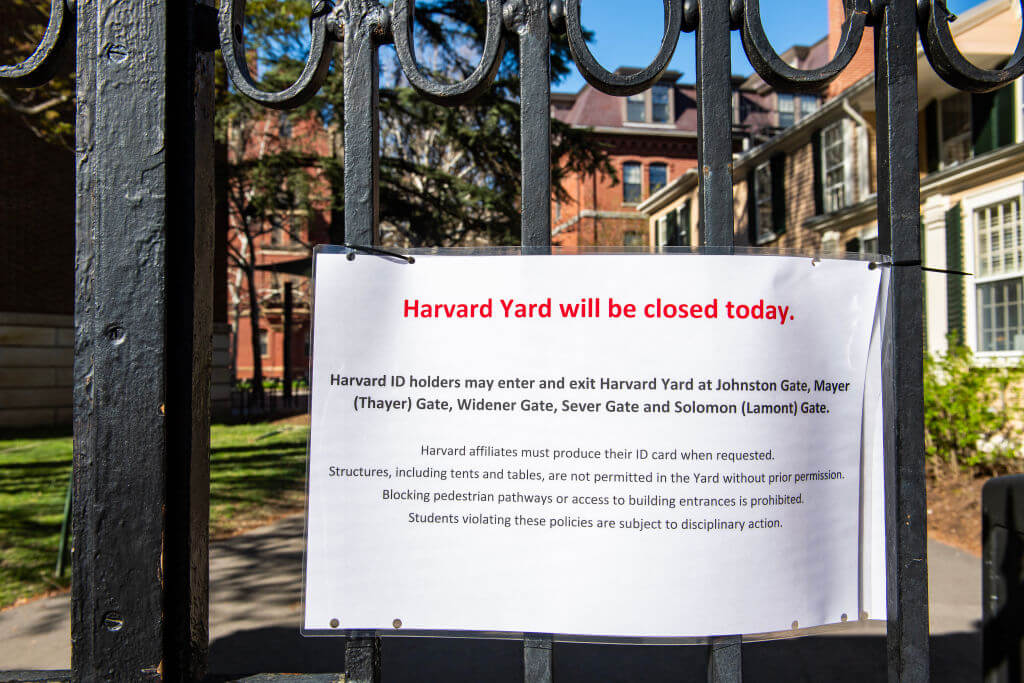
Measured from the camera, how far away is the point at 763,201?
21172mm

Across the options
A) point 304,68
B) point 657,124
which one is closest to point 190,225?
point 304,68

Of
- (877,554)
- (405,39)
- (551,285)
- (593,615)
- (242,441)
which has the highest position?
(405,39)

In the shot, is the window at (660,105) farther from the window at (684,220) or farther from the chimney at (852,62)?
the chimney at (852,62)

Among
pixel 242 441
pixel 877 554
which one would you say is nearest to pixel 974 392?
pixel 877 554

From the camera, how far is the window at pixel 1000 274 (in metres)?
10.7

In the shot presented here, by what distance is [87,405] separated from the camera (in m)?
1.42

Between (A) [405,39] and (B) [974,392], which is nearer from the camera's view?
(A) [405,39]

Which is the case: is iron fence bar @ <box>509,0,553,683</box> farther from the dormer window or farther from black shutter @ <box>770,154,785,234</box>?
the dormer window

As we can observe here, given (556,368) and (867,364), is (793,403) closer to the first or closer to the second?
(867,364)

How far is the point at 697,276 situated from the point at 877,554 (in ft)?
2.24

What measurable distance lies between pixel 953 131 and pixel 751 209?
8.96 metres

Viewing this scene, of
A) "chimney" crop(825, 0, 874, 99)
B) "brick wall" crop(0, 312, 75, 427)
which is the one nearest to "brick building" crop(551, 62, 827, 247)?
"chimney" crop(825, 0, 874, 99)

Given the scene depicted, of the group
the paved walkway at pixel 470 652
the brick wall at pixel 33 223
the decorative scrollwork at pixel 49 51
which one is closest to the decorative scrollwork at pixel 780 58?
the decorative scrollwork at pixel 49 51

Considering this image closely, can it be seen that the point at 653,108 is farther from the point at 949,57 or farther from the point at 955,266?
the point at 949,57
